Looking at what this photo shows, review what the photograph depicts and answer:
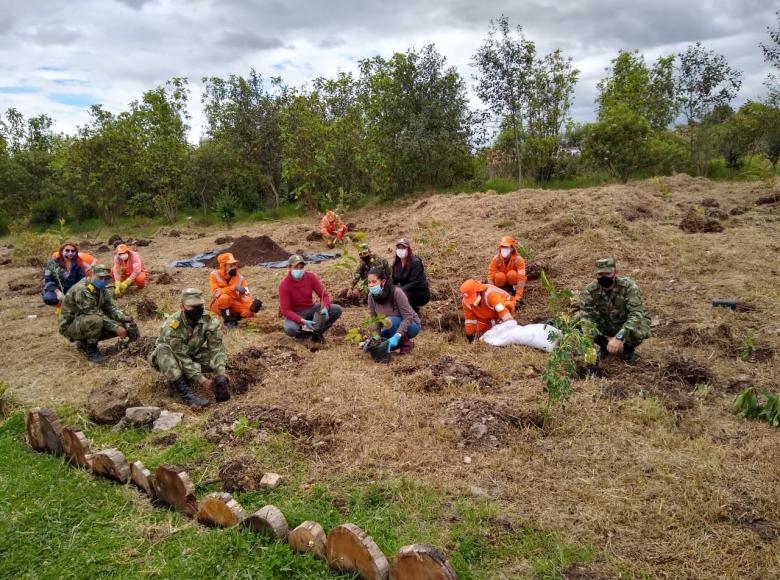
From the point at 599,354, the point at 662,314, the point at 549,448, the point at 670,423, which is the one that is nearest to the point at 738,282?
the point at 662,314

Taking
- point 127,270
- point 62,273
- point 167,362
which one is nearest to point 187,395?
point 167,362

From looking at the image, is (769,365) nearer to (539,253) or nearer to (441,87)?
(539,253)

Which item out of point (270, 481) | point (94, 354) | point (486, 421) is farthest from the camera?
point (94, 354)

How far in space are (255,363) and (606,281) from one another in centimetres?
345

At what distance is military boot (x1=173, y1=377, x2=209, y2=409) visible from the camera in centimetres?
457

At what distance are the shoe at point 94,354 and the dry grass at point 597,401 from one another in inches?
7.0

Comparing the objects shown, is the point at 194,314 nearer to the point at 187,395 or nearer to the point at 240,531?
the point at 187,395

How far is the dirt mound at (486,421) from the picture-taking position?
360cm

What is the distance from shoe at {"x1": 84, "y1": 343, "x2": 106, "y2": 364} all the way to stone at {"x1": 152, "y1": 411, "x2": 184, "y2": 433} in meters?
2.01

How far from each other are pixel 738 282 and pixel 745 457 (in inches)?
167

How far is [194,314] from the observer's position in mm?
4820

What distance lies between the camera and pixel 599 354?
4.95 metres

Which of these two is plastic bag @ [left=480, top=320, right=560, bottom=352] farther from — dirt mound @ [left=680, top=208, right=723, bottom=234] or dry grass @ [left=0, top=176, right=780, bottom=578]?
dirt mound @ [left=680, top=208, right=723, bottom=234]

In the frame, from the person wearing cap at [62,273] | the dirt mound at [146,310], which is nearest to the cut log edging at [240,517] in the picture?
the dirt mound at [146,310]
